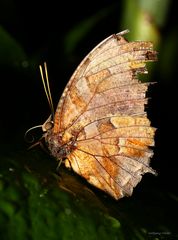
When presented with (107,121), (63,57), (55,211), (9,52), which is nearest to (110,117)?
(107,121)

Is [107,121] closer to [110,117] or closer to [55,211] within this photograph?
[110,117]

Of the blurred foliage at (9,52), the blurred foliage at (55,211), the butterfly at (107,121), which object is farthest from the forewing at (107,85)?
the blurred foliage at (9,52)

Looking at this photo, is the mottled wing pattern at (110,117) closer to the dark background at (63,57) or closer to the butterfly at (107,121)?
the butterfly at (107,121)

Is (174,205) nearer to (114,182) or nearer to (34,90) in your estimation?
(114,182)

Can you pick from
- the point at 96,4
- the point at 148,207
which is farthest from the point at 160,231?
the point at 96,4

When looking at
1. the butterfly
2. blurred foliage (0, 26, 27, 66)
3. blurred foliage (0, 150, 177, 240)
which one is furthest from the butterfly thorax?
blurred foliage (0, 26, 27, 66)

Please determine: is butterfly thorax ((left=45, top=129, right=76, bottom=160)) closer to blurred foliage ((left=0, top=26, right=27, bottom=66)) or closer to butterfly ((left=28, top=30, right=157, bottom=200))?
butterfly ((left=28, top=30, right=157, bottom=200))
